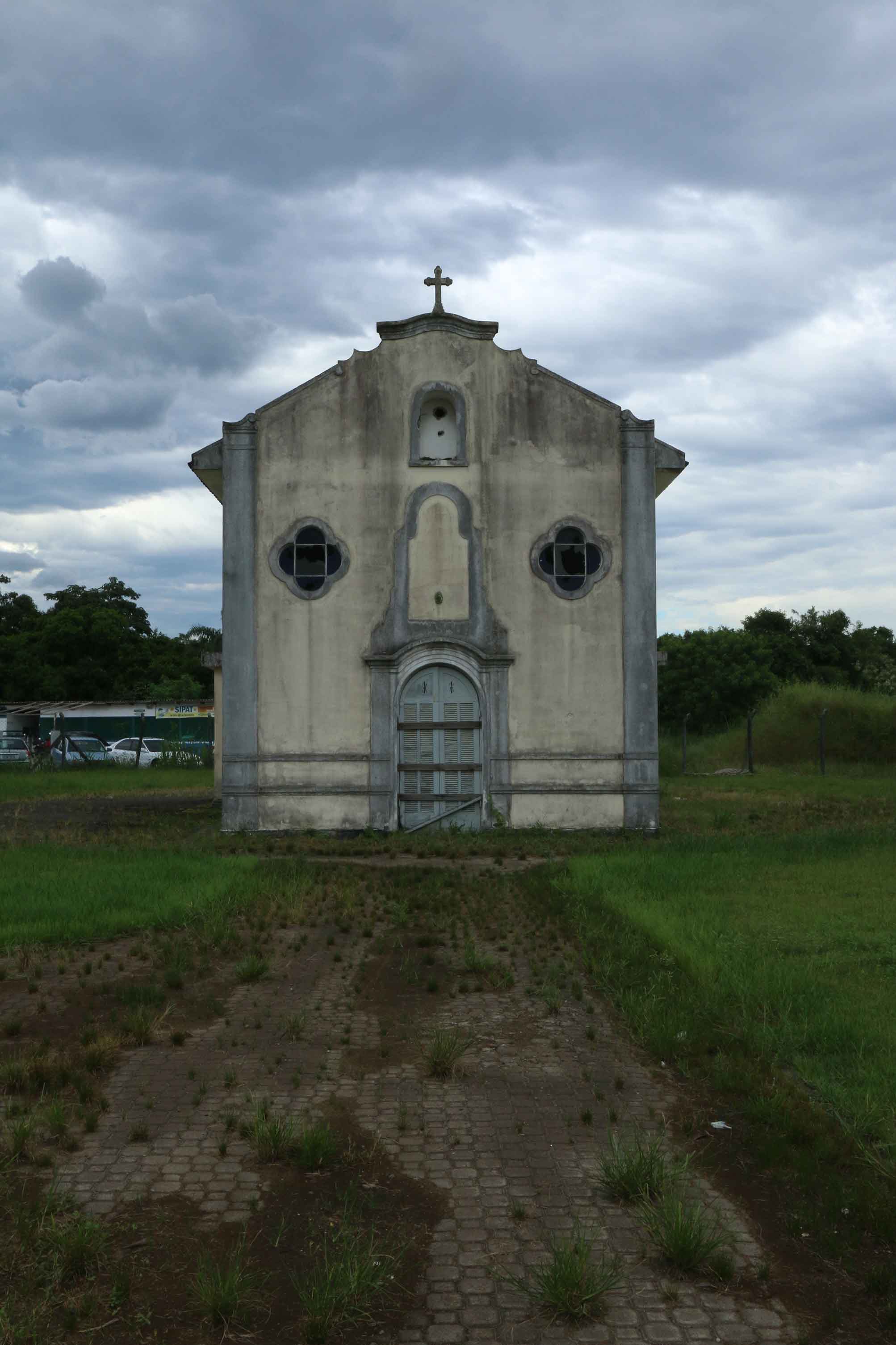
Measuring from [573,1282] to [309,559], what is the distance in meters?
15.1

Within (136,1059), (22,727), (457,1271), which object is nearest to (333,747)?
(136,1059)

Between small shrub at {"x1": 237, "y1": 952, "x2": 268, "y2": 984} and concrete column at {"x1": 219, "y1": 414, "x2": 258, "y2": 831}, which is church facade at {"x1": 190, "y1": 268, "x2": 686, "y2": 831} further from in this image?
small shrub at {"x1": 237, "y1": 952, "x2": 268, "y2": 984}

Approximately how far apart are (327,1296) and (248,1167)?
1325 mm

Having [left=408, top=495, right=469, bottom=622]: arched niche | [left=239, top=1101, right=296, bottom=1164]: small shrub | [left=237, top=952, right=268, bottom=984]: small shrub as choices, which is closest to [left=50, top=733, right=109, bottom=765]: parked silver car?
[left=408, top=495, right=469, bottom=622]: arched niche

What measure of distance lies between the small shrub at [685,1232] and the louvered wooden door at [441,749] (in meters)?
13.5

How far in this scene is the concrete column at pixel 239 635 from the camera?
1789cm

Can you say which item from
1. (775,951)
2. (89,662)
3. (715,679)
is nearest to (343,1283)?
(775,951)

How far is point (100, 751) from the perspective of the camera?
136 feet

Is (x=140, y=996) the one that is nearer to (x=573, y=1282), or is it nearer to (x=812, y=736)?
(x=573, y=1282)

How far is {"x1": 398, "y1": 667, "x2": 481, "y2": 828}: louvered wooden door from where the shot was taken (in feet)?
59.3

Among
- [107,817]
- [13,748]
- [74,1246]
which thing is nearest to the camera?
[74,1246]

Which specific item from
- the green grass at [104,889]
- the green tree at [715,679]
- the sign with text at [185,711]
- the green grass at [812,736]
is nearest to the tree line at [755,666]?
the green tree at [715,679]

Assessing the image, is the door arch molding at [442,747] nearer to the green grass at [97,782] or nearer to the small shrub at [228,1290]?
the green grass at [97,782]

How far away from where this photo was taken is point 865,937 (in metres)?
9.02
